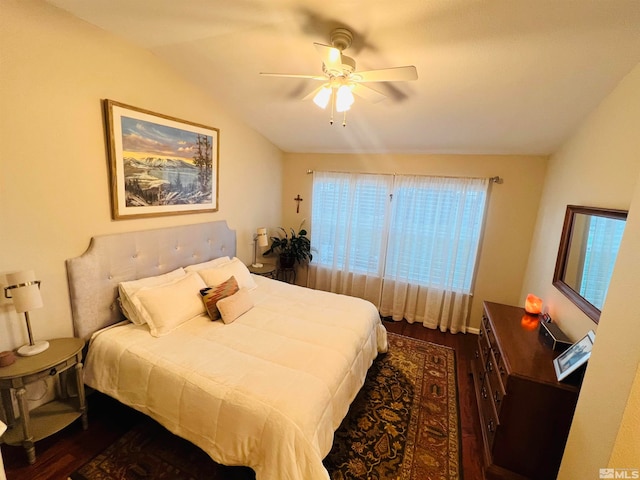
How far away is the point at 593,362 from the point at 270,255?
139 inches

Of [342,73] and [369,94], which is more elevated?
[369,94]

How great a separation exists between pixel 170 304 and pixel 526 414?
2.39 metres

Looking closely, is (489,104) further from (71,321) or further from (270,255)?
(71,321)

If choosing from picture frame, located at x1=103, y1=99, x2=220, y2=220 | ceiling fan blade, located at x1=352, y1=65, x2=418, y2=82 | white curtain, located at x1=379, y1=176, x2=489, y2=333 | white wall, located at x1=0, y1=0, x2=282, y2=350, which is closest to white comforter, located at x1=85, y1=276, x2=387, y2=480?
white wall, located at x1=0, y1=0, x2=282, y2=350

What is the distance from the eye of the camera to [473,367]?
8.80 ft

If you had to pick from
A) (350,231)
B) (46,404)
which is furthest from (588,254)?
(46,404)

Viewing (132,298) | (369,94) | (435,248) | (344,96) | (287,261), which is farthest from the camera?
(287,261)

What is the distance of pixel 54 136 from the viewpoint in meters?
1.80

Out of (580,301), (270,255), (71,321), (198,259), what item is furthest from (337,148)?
(71,321)

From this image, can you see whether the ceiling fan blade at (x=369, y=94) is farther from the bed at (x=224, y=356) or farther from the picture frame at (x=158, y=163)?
the bed at (x=224, y=356)

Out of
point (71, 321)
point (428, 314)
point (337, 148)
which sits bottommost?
point (428, 314)

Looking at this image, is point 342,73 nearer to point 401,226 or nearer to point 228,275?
point 228,275

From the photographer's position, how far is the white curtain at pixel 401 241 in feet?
10.8

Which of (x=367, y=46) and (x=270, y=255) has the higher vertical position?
(x=367, y=46)
